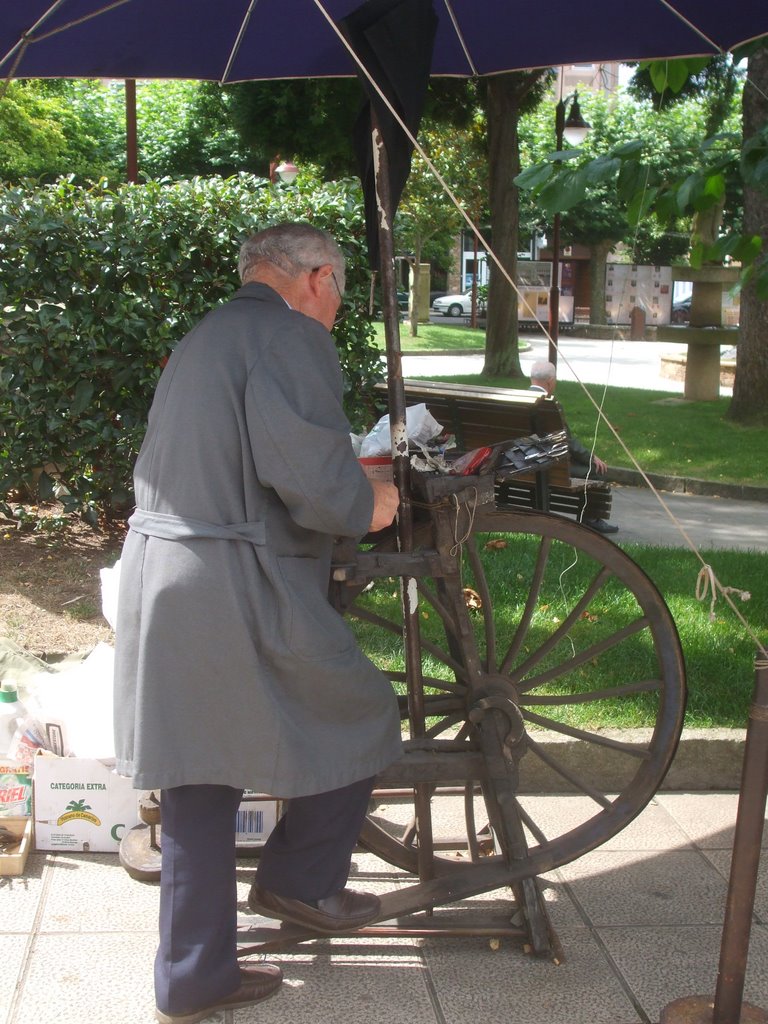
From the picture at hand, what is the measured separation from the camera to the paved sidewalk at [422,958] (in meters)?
2.79

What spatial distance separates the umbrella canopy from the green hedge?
1770mm

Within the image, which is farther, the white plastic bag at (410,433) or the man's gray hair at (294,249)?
the white plastic bag at (410,433)

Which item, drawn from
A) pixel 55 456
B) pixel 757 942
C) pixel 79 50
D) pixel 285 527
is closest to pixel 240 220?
pixel 55 456

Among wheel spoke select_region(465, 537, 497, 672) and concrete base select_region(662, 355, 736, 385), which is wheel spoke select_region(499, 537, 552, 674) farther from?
concrete base select_region(662, 355, 736, 385)

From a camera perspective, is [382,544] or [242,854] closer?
[382,544]

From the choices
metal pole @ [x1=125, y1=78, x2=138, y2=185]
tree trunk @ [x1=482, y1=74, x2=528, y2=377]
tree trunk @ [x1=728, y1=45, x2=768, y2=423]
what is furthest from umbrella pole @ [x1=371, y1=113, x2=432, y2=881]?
tree trunk @ [x1=482, y1=74, x2=528, y2=377]

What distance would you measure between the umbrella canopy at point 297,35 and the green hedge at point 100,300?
1770 mm

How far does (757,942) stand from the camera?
311 cm

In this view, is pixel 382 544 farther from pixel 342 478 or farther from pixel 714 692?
pixel 714 692

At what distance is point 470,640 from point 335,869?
0.68 m

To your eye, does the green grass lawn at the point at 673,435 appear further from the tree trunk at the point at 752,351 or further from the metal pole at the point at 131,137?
the metal pole at the point at 131,137

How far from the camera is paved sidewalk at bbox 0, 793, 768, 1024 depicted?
2795 millimetres

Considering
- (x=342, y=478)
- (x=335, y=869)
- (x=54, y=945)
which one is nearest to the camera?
(x=342, y=478)

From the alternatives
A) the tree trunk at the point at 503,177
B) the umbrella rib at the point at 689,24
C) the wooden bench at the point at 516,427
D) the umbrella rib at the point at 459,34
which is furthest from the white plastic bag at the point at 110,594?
the tree trunk at the point at 503,177
